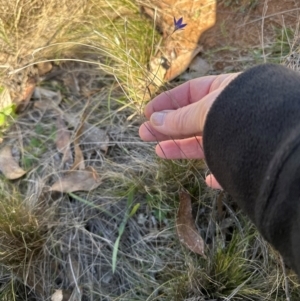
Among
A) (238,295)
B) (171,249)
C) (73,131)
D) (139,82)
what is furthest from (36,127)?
(238,295)

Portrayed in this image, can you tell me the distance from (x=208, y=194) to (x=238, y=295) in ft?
1.05

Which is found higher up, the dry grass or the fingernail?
the fingernail

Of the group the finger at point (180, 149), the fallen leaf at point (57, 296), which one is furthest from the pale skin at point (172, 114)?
the fallen leaf at point (57, 296)

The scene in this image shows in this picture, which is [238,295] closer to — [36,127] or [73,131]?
[73,131]

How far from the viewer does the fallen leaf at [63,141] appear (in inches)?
72.6

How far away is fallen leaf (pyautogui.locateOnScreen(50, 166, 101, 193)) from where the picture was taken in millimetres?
1758

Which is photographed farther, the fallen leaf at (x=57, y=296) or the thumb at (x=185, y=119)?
the fallen leaf at (x=57, y=296)

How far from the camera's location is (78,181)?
1773 millimetres

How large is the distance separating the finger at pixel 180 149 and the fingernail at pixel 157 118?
0.15 meters

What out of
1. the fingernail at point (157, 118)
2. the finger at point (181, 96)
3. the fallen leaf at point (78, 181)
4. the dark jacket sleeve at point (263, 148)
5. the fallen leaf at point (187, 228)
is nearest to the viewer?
the dark jacket sleeve at point (263, 148)

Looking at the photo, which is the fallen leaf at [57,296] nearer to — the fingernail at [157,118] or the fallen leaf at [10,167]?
the fallen leaf at [10,167]

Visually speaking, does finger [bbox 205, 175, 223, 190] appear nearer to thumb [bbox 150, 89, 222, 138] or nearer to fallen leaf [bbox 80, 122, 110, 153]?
thumb [bbox 150, 89, 222, 138]

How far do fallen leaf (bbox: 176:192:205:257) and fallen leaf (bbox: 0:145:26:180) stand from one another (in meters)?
0.60

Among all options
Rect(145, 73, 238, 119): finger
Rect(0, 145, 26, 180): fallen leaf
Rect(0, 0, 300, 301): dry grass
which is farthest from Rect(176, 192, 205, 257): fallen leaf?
Rect(0, 145, 26, 180): fallen leaf
